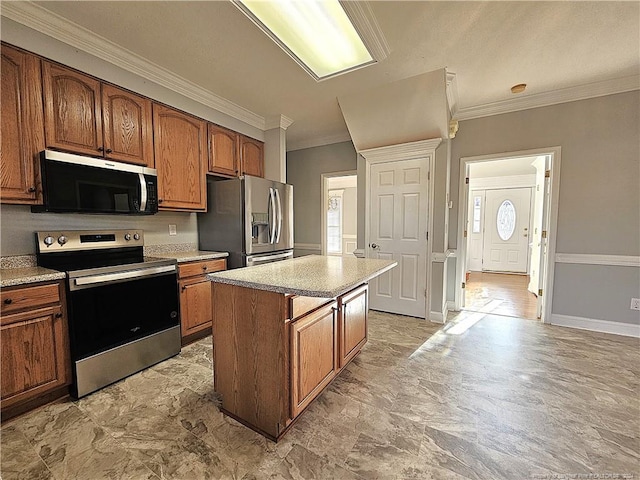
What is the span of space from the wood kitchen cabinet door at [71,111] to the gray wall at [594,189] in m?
4.12

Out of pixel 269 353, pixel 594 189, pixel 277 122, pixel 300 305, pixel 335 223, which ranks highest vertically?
pixel 277 122

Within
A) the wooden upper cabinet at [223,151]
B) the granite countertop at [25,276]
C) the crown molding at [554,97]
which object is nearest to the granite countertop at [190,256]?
the granite countertop at [25,276]

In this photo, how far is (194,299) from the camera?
2662 mm

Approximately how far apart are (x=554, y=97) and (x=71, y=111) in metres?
4.56

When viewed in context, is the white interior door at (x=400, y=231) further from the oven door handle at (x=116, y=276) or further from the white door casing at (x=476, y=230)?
the white door casing at (x=476, y=230)

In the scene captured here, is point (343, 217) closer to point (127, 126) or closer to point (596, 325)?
point (596, 325)

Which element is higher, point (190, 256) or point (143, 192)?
point (143, 192)

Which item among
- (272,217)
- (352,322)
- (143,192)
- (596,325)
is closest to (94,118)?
(143,192)

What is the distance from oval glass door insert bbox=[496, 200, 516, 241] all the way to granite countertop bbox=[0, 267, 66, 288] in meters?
8.19

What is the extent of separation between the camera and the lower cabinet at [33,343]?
1.58 m

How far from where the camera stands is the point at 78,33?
1.99 metres

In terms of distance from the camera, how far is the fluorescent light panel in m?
1.74

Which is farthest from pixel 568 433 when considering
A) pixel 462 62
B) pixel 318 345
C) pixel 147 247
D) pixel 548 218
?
pixel 147 247

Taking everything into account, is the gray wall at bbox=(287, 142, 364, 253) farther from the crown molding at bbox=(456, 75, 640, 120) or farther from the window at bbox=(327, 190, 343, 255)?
the window at bbox=(327, 190, 343, 255)
